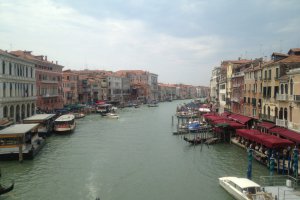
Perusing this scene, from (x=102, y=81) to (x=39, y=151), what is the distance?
59321 millimetres

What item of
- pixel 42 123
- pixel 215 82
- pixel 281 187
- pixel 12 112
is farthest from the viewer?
pixel 215 82

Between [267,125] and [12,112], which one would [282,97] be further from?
[12,112]

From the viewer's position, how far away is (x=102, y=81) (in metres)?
82.8

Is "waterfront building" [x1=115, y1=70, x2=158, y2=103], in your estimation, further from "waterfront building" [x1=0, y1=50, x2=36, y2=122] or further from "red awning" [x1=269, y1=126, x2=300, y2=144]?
"red awning" [x1=269, y1=126, x2=300, y2=144]

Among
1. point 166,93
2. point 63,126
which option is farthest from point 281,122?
point 166,93

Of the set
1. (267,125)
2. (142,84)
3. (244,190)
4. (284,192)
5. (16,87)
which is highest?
(142,84)

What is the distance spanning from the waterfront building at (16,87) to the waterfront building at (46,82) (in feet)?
20.1

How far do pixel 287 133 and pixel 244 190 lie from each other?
28.4ft

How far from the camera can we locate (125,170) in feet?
64.1

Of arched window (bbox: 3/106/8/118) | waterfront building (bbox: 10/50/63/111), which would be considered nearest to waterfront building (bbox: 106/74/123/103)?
waterfront building (bbox: 10/50/63/111)

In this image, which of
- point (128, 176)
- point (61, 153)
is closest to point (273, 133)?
point (128, 176)

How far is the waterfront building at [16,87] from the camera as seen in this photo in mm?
30594

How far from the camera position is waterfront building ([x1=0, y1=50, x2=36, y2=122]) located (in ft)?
100

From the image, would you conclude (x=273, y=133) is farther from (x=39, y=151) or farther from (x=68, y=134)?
(x=68, y=134)
